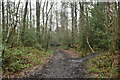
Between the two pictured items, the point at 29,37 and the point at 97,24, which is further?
the point at 97,24

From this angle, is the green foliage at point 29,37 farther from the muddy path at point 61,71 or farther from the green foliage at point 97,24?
the green foliage at point 97,24

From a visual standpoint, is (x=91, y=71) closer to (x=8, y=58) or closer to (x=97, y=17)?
(x=8, y=58)

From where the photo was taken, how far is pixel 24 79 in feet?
25.6

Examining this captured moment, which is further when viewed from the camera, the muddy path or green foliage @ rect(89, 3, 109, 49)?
green foliage @ rect(89, 3, 109, 49)

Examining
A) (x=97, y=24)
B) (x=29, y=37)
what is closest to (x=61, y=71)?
(x=29, y=37)

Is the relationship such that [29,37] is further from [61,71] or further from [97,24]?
[61,71]

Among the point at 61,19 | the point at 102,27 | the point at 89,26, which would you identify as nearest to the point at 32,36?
the point at 89,26

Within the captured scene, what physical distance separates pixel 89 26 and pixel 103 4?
3367 mm

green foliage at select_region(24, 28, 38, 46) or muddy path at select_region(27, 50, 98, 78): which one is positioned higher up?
green foliage at select_region(24, 28, 38, 46)

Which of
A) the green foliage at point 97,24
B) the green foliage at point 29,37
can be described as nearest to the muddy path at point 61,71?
the green foliage at point 29,37

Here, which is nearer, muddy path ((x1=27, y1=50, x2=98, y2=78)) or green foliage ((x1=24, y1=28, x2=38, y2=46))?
muddy path ((x1=27, y1=50, x2=98, y2=78))

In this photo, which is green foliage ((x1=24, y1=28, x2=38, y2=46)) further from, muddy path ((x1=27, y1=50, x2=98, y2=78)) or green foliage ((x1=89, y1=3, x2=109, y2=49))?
green foliage ((x1=89, y1=3, x2=109, y2=49))

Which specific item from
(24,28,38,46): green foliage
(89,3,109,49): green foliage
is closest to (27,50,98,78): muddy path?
(24,28,38,46): green foliage

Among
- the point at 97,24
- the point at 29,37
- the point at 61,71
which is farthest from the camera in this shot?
the point at 97,24
